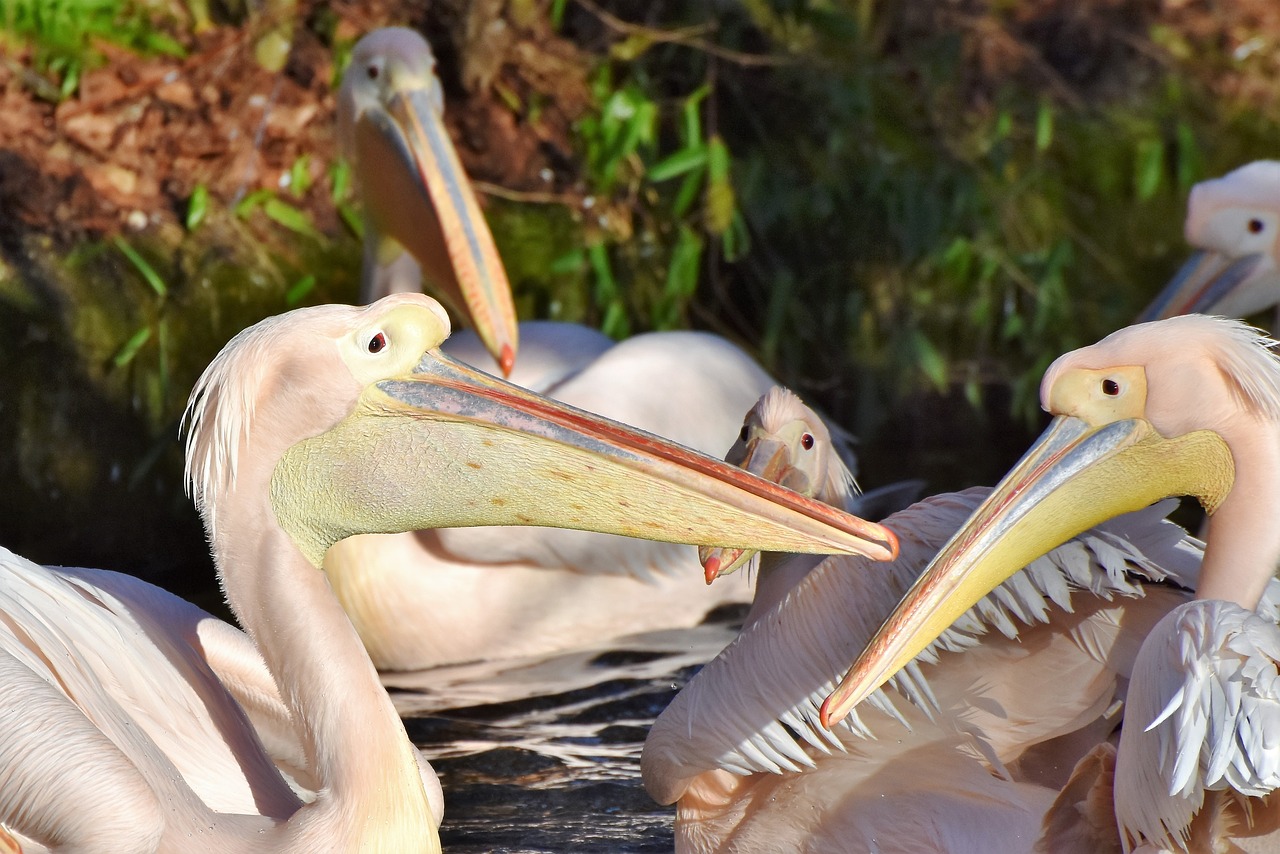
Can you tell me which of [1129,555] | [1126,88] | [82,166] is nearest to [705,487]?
[1129,555]

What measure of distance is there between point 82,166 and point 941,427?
9.36 feet

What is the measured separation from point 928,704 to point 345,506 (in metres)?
0.89

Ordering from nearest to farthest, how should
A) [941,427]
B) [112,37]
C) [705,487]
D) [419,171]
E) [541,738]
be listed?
[705,487] < [541,738] < [419,171] < [112,37] < [941,427]

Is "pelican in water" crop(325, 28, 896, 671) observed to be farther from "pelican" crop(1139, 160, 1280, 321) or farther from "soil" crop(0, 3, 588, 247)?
"pelican" crop(1139, 160, 1280, 321)

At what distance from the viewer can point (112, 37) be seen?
501 cm

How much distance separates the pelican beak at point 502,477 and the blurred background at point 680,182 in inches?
86.8

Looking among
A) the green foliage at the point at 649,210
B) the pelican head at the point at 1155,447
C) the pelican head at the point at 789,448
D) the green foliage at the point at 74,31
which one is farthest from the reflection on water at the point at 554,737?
the green foliage at the point at 74,31

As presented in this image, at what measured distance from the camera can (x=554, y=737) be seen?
131 inches

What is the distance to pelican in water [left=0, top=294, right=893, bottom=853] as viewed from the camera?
202 centimetres

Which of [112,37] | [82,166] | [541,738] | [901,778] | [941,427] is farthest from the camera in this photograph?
[941,427]

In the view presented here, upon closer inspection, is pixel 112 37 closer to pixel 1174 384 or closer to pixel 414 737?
pixel 414 737

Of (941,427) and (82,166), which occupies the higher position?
(82,166)

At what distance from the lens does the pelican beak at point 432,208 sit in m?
3.80

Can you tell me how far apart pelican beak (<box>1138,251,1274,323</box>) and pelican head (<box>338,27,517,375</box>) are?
1635 millimetres
